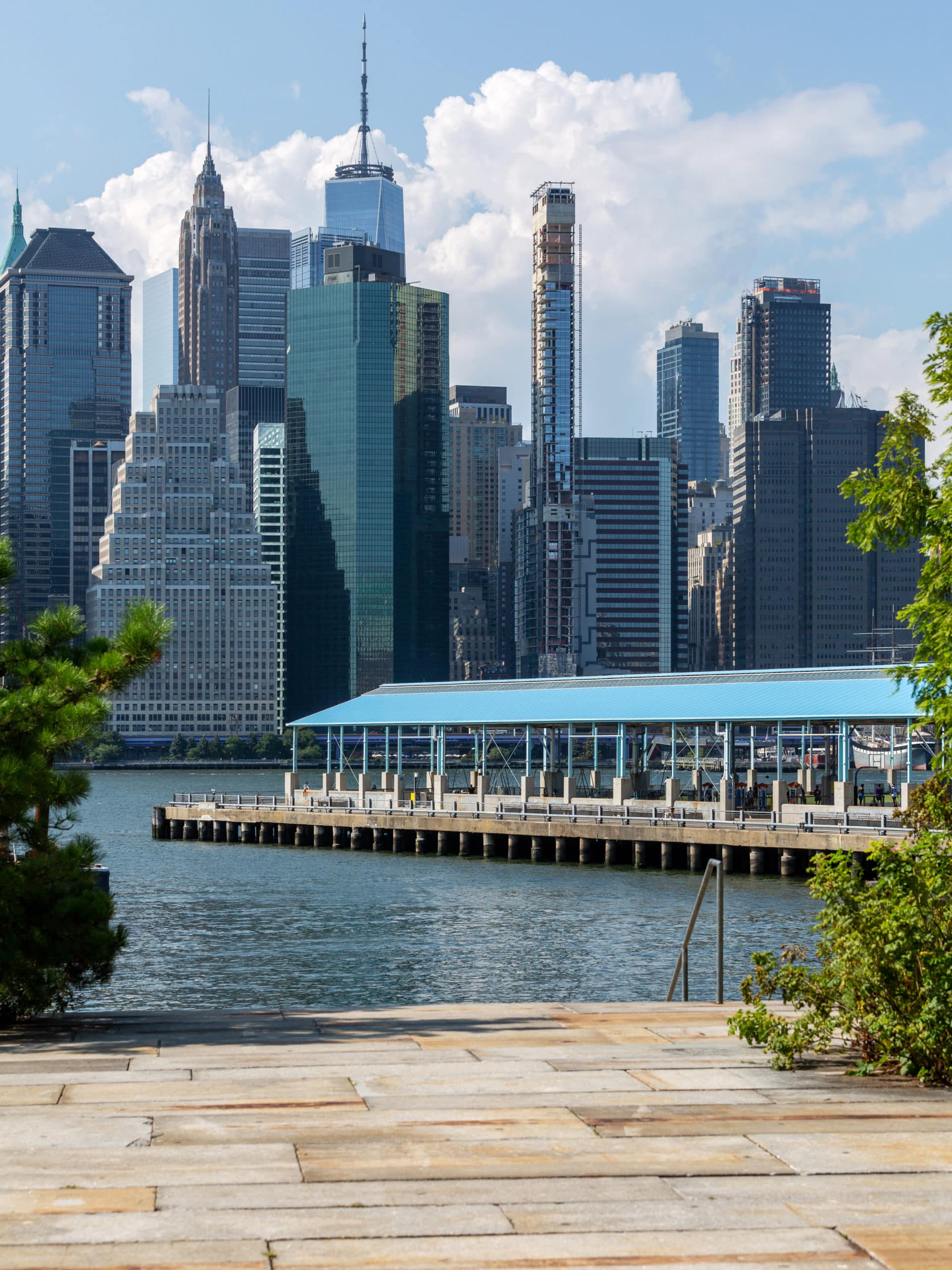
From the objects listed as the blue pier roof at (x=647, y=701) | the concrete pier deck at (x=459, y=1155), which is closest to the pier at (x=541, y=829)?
the blue pier roof at (x=647, y=701)

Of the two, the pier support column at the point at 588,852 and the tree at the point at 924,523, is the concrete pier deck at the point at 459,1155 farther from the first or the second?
the pier support column at the point at 588,852

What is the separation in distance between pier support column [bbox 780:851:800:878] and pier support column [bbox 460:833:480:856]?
19.1m

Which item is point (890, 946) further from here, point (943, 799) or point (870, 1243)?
point (870, 1243)

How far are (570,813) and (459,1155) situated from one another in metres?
62.8

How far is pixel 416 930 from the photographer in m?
47.2

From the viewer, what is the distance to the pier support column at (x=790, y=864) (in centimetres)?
5953

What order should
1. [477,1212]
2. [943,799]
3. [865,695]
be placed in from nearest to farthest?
1. [477,1212]
2. [943,799]
3. [865,695]

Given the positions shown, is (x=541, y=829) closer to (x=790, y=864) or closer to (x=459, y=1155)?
(x=790, y=864)

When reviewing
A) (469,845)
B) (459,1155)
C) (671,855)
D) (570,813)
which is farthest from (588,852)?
(459,1155)

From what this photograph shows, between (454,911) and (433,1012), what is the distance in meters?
35.7

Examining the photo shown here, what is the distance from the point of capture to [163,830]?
92.4 metres

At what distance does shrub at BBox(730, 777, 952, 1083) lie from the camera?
13.0m

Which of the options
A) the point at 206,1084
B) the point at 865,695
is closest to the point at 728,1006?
the point at 206,1084

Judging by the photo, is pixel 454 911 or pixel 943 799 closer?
pixel 943 799
